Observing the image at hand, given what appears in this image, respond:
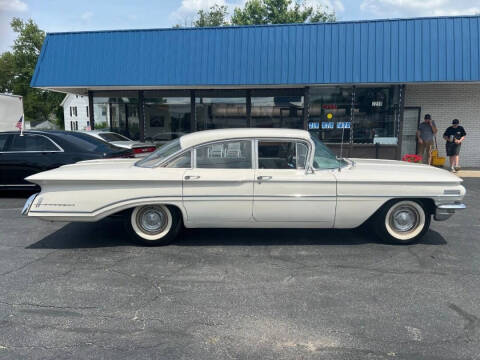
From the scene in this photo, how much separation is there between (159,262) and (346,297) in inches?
86.0

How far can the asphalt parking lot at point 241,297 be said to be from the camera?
279 centimetres

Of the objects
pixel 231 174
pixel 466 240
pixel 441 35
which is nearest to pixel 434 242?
pixel 466 240

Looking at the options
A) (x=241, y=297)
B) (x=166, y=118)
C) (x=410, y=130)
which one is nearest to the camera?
(x=241, y=297)

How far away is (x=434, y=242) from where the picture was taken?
511cm

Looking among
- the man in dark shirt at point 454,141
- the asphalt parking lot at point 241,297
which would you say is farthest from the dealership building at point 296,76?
the asphalt parking lot at point 241,297

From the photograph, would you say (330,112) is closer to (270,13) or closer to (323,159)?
(323,159)

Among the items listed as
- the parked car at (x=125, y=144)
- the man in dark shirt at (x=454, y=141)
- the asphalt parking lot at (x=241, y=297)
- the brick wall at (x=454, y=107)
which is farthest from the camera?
the brick wall at (x=454, y=107)

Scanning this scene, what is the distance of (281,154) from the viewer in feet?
15.9

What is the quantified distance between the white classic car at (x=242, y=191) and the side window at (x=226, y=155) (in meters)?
0.01

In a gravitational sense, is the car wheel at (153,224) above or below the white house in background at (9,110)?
below

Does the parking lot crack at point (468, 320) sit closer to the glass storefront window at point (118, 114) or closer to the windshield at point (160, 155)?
the windshield at point (160, 155)

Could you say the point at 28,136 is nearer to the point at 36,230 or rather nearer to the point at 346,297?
the point at 36,230

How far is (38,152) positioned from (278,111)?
26.2 ft

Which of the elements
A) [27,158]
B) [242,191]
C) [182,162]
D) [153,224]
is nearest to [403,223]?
[242,191]
